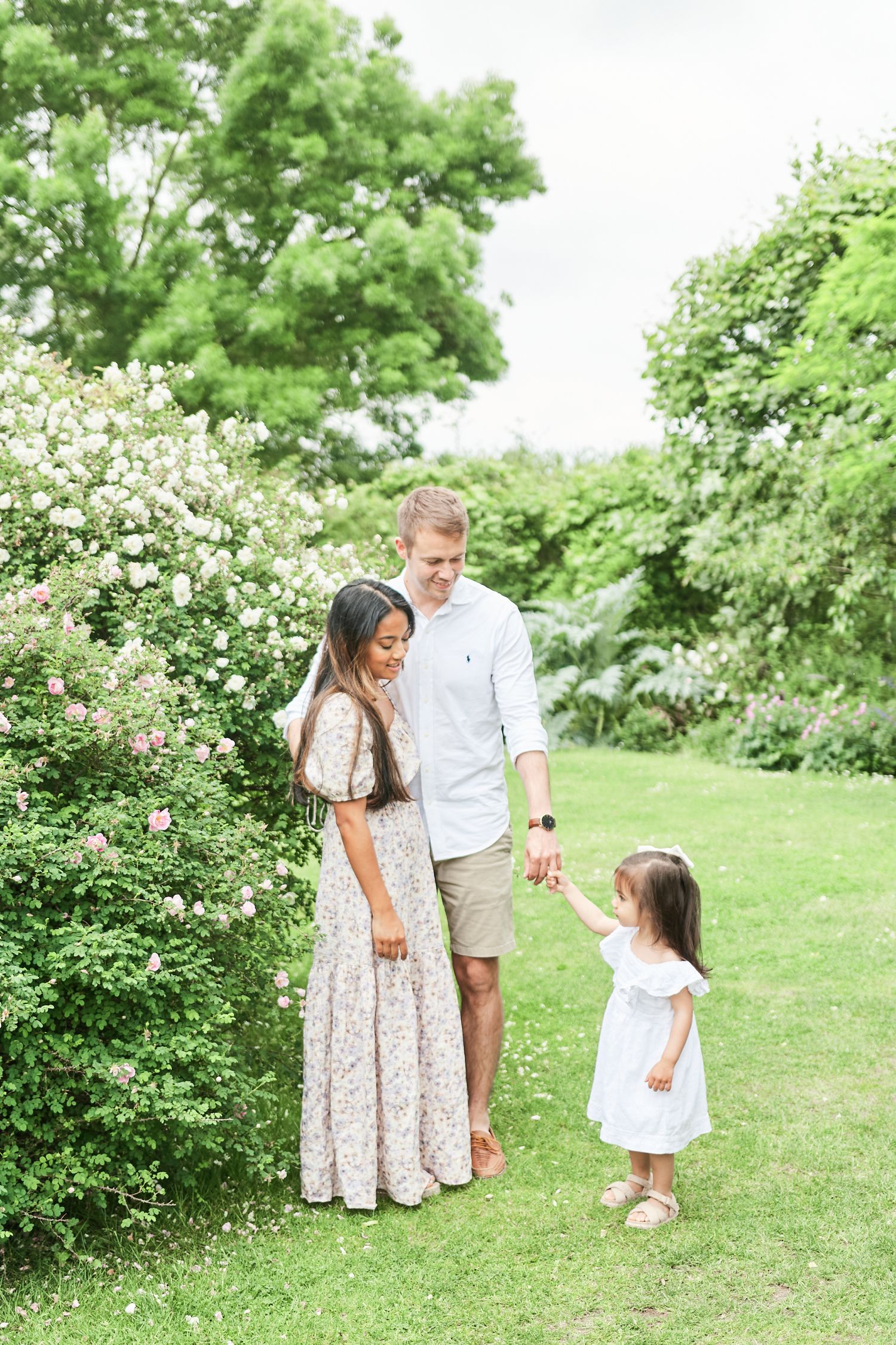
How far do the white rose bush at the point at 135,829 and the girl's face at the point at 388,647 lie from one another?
53cm

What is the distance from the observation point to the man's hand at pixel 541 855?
3.54 m

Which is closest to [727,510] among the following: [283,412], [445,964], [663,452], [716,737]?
[663,452]

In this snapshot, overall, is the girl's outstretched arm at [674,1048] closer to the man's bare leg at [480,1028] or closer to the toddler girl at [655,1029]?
the toddler girl at [655,1029]

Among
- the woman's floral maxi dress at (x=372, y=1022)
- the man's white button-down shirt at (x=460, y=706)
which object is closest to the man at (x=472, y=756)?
the man's white button-down shirt at (x=460, y=706)

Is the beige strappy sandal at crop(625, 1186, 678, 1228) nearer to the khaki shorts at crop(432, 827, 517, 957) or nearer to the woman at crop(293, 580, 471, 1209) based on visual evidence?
the woman at crop(293, 580, 471, 1209)

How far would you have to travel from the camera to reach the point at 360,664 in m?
3.51

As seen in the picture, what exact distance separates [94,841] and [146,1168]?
2.86ft

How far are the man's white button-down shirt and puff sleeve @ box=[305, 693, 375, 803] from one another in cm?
38

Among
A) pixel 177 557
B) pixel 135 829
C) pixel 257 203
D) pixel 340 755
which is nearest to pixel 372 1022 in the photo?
pixel 340 755

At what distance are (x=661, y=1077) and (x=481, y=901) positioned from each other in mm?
820

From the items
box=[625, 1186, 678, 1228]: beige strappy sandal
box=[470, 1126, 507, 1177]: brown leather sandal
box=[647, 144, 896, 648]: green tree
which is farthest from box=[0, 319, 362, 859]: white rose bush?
box=[647, 144, 896, 648]: green tree

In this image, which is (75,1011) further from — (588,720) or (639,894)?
(588,720)

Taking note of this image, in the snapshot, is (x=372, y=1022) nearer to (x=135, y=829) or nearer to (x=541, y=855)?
(x=541, y=855)

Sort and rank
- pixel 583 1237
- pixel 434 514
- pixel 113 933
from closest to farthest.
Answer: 1. pixel 113 933
2. pixel 583 1237
3. pixel 434 514
